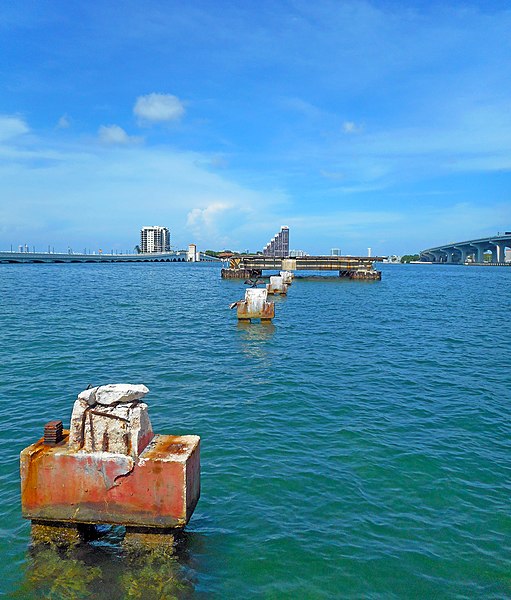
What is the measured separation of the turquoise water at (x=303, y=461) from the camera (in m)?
7.37

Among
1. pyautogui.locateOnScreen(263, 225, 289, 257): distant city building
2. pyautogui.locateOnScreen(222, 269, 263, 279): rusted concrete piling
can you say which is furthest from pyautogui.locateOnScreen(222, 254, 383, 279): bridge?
pyautogui.locateOnScreen(263, 225, 289, 257): distant city building

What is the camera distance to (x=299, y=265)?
102 meters

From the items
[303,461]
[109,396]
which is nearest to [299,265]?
[303,461]

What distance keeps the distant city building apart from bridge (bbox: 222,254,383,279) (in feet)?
211

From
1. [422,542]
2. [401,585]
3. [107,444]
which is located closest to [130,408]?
[107,444]

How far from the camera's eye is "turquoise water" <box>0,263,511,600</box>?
7.37 meters

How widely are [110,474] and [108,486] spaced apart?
0.20 m

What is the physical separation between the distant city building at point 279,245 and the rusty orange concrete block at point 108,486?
528 feet

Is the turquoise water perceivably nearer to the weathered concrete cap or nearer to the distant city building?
the weathered concrete cap

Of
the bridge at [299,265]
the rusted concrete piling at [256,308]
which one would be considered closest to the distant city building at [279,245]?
the bridge at [299,265]

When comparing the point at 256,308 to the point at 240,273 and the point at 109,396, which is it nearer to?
the point at 109,396

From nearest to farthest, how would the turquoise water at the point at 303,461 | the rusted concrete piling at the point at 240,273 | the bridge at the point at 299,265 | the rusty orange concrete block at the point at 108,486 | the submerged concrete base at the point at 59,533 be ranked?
the rusty orange concrete block at the point at 108,486 → the turquoise water at the point at 303,461 → the submerged concrete base at the point at 59,533 → the bridge at the point at 299,265 → the rusted concrete piling at the point at 240,273

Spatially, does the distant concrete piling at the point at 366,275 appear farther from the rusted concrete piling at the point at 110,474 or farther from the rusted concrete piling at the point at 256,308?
the rusted concrete piling at the point at 110,474

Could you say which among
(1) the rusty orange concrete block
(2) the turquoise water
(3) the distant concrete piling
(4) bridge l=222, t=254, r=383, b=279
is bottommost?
(2) the turquoise water
